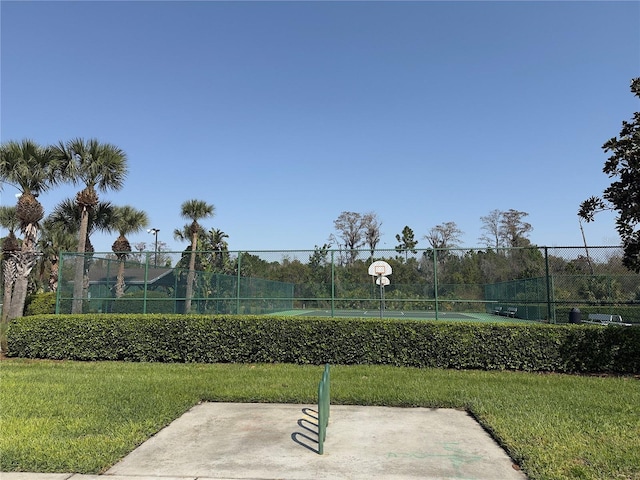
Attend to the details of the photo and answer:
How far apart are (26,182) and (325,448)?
17459 millimetres

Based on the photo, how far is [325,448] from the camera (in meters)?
4.89

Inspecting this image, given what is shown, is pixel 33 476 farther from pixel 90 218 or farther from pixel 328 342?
pixel 90 218

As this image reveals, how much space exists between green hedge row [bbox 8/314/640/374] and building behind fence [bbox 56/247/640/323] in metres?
1.60

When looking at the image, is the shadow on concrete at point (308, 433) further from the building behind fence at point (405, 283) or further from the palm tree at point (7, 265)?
the palm tree at point (7, 265)

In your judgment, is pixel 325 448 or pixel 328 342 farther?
pixel 328 342

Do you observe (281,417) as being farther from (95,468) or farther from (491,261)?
A: (491,261)

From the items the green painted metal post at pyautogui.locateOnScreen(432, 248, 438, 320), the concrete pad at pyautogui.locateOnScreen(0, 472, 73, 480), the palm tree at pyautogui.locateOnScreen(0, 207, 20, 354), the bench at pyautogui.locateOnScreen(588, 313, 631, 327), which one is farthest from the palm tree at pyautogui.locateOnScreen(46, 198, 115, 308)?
the bench at pyautogui.locateOnScreen(588, 313, 631, 327)

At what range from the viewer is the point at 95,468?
4.27m

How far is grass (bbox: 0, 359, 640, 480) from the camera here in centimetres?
454

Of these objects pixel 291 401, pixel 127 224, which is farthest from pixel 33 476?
pixel 127 224

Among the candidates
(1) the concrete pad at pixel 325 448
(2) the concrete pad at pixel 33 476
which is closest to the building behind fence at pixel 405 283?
(1) the concrete pad at pixel 325 448

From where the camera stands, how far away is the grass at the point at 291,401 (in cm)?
454

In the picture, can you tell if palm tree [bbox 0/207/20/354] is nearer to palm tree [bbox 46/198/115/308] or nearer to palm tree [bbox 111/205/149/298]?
palm tree [bbox 46/198/115/308]

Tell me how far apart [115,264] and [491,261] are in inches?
538
